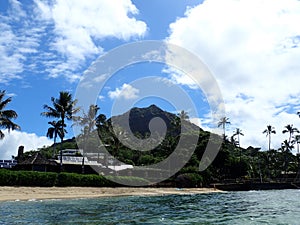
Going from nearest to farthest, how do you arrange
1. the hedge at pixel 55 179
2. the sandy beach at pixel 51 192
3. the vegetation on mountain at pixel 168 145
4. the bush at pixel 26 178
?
the sandy beach at pixel 51 192 → the bush at pixel 26 178 → the hedge at pixel 55 179 → the vegetation on mountain at pixel 168 145

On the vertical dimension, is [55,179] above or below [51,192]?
above

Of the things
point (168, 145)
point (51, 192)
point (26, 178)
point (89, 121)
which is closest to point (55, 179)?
point (26, 178)

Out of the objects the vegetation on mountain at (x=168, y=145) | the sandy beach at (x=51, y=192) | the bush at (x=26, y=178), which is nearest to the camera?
the sandy beach at (x=51, y=192)

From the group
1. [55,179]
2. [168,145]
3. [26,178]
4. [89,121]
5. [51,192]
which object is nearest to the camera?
[51,192]

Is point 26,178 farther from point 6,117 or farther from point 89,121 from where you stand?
point 89,121

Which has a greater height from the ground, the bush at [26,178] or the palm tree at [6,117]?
the palm tree at [6,117]

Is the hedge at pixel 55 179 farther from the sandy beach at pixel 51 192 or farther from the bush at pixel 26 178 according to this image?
the sandy beach at pixel 51 192

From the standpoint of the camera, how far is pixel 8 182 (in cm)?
3262

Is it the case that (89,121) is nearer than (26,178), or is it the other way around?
(26,178)

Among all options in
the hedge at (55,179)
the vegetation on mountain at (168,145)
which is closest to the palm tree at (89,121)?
the vegetation on mountain at (168,145)

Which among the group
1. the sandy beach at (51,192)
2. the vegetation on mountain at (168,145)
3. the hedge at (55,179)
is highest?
the vegetation on mountain at (168,145)

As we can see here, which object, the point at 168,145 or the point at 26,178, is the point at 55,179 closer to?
the point at 26,178

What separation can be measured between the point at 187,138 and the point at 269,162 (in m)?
37.5

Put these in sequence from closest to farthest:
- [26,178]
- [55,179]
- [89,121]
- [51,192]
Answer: [51,192], [26,178], [55,179], [89,121]
